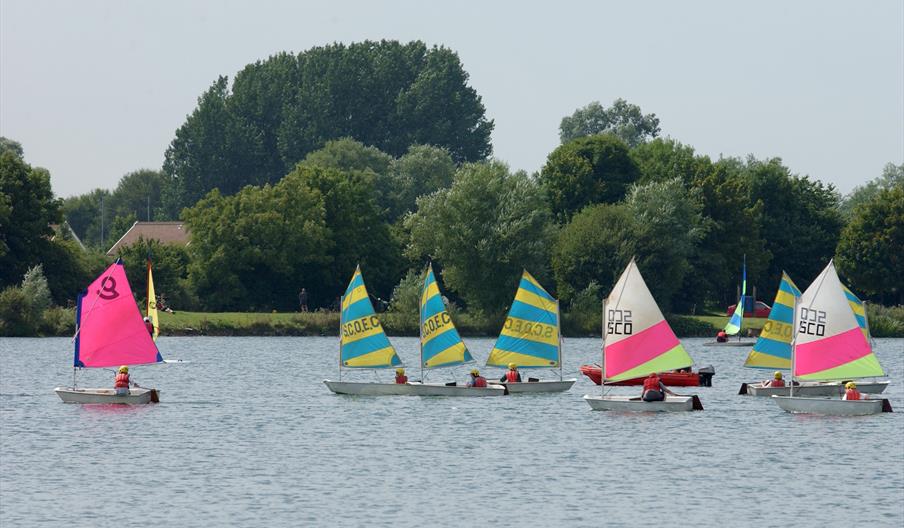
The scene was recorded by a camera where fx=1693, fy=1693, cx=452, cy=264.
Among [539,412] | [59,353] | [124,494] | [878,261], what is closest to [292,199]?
[59,353]

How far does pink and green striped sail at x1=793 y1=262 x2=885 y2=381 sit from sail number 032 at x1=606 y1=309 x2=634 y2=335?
6.38 metres

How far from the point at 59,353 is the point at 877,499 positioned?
6516 cm

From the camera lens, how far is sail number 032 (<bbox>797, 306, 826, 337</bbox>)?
64375 mm

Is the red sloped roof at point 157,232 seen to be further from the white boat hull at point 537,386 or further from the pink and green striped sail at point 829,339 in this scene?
the pink and green striped sail at point 829,339

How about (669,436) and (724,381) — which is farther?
(724,381)

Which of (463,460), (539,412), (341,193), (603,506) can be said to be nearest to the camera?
(603,506)

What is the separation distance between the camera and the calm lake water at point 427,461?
143ft

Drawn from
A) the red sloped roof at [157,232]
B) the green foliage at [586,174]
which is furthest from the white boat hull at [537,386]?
the red sloped roof at [157,232]

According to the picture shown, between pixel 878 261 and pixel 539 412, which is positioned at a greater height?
pixel 878 261

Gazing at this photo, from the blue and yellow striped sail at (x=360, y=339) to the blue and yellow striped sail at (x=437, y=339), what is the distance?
6.73 ft

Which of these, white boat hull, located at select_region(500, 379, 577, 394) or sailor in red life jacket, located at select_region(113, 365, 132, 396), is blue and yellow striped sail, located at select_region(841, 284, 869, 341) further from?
sailor in red life jacket, located at select_region(113, 365, 132, 396)

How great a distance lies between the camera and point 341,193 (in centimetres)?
13900

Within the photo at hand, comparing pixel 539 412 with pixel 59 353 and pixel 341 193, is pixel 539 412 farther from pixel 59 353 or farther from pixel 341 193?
pixel 341 193

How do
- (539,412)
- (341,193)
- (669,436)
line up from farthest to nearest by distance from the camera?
(341,193) → (539,412) → (669,436)
